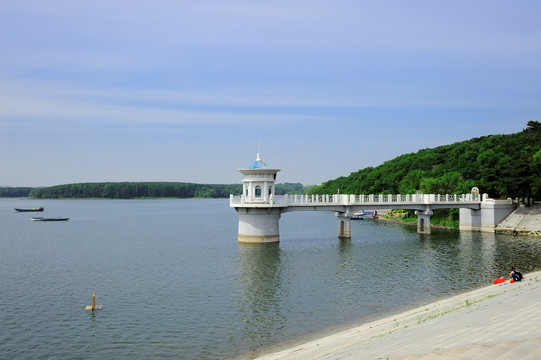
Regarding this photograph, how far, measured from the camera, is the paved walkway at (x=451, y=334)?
13641mm

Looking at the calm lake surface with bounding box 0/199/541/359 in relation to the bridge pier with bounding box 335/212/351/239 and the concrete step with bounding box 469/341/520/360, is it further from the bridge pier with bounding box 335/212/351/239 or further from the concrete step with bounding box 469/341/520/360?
the concrete step with bounding box 469/341/520/360

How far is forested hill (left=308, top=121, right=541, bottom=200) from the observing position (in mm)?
66000

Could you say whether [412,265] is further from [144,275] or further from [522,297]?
[144,275]

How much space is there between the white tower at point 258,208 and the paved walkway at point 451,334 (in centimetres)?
3014

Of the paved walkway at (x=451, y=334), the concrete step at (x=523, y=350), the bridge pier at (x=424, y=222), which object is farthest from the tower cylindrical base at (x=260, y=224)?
the concrete step at (x=523, y=350)

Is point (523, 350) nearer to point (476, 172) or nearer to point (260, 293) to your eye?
point (260, 293)

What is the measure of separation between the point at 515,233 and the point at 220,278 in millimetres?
45510

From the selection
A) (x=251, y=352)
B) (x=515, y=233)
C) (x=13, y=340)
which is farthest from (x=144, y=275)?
(x=515, y=233)

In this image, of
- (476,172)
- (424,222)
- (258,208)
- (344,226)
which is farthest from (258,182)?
(476,172)

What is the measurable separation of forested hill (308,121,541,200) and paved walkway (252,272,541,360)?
4558cm

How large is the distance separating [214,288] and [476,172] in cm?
8077

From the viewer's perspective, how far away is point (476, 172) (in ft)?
319

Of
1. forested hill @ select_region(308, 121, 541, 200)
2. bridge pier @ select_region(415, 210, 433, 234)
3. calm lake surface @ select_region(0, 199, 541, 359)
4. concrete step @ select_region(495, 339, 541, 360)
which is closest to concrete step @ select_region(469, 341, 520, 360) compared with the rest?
concrete step @ select_region(495, 339, 541, 360)

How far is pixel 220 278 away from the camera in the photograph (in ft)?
122
